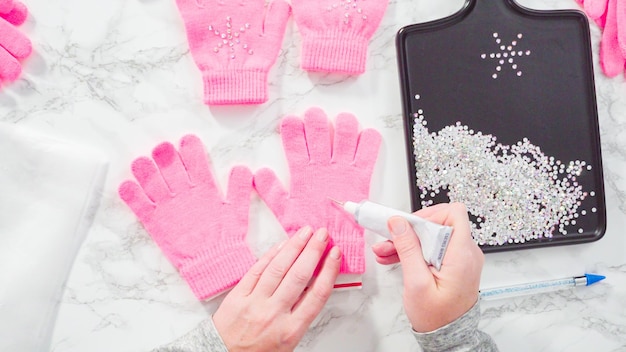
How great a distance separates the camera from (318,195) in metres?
0.91

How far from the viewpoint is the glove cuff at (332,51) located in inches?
35.5

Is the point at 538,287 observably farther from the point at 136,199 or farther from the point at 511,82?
the point at 136,199

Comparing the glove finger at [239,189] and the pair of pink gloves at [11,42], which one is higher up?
the pair of pink gloves at [11,42]

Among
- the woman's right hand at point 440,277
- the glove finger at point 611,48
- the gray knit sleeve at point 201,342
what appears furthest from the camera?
the glove finger at point 611,48

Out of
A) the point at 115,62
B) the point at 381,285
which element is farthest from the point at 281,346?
the point at 115,62

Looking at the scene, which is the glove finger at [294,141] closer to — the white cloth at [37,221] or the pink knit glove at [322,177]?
the pink knit glove at [322,177]

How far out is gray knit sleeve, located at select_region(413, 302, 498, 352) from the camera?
73cm

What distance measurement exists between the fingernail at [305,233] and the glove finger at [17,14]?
0.54 meters

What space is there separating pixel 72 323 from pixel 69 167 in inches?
9.6

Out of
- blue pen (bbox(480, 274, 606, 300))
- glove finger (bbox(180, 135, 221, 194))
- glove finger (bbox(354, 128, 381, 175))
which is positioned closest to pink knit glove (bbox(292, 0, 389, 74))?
glove finger (bbox(354, 128, 381, 175))

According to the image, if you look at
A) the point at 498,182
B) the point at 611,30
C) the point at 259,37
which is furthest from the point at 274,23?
the point at 611,30

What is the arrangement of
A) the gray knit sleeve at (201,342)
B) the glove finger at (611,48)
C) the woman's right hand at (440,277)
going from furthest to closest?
the glove finger at (611,48) < the gray knit sleeve at (201,342) < the woman's right hand at (440,277)

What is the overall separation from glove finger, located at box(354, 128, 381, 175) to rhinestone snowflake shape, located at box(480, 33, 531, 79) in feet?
0.70

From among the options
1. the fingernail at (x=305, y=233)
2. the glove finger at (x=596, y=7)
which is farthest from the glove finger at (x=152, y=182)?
the glove finger at (x=596, y=7)
